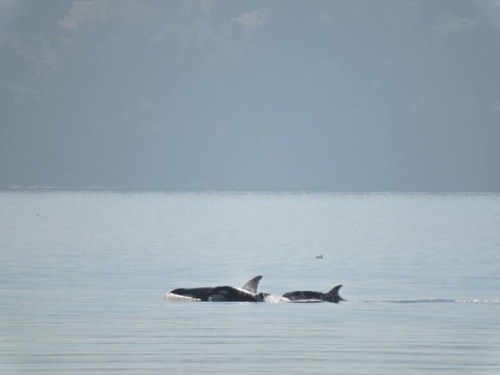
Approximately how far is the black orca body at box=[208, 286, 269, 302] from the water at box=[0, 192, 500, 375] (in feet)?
2.97

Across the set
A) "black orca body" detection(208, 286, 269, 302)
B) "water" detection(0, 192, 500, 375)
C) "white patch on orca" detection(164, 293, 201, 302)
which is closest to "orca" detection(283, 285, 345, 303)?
"water" detection(0, 192, 500, 375)

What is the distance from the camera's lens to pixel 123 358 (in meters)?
32.1

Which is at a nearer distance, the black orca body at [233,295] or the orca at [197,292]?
the black orca body at [233,295]

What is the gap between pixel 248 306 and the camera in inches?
1656

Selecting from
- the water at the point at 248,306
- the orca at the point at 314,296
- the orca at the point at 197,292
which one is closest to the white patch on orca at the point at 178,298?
the orca at the point at 197,292

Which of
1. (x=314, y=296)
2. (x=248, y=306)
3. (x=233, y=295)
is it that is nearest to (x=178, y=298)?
(x=233, y=295)

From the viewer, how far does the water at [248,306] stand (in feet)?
105

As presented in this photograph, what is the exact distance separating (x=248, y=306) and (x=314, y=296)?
1.75 metres

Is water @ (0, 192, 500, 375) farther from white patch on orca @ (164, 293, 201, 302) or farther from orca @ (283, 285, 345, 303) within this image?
white patch on orca @ (164, 293, 201, 302)

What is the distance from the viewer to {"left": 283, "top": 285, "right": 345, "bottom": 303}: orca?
1677 inches

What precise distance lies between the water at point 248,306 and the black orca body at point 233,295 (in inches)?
35.7

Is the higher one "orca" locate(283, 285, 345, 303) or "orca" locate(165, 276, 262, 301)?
"orca" locate(165, 276, 262, 301)

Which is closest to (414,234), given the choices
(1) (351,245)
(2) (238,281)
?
(1) (351,245)

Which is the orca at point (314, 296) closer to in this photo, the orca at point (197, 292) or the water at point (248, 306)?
the water at point (248, 306)
